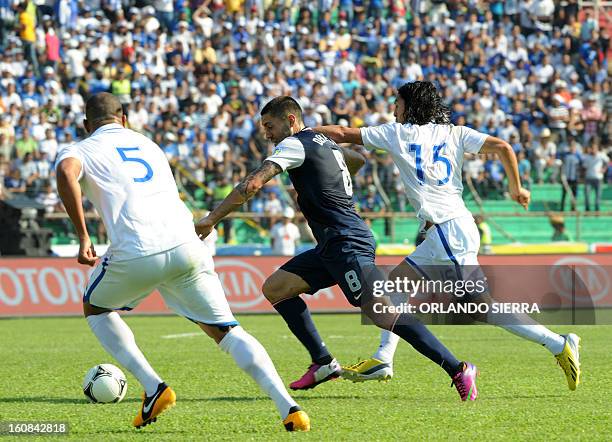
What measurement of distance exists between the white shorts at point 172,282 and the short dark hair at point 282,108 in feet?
5.70

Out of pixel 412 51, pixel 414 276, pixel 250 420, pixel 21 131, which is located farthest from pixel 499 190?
pixel 250 420

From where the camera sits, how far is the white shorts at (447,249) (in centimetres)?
859

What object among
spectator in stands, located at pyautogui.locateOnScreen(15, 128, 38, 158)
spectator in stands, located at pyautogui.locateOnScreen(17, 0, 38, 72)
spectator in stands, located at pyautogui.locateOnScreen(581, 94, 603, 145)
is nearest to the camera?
spectator in stands, located at pyautogui.locateOnScreen(15, 128, 38, 158)

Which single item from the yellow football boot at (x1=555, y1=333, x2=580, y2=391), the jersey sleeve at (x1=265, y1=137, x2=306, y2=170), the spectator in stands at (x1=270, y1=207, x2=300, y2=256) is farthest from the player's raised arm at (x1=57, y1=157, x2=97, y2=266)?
the spectator in stands at (x1=270, y1=207, x2=300, y2=256)

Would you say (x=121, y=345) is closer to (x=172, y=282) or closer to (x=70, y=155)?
(x=172, y=282)

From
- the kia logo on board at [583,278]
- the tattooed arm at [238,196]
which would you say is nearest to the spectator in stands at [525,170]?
the kia logo on board at [583,278]

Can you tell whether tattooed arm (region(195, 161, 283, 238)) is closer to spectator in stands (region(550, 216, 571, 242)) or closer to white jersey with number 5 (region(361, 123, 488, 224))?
white jersey with number 5 (region(361, 123, 488, 224))

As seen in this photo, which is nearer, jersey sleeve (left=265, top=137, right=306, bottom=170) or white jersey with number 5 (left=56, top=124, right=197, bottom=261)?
white jersey with number 5 (left=56, top=124, right=197, bottom=261)

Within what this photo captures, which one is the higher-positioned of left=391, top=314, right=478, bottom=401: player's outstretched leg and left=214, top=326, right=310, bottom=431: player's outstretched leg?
left=214, top=326, right=310, bottom=431: player's outstretched leg

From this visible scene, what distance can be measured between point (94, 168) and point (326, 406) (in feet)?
8.16

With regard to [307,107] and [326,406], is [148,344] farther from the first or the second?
[307,107]

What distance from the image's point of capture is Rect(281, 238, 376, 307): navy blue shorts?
27.3ft

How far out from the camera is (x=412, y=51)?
2914 centimetres

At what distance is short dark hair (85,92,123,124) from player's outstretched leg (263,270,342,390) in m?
2.40
